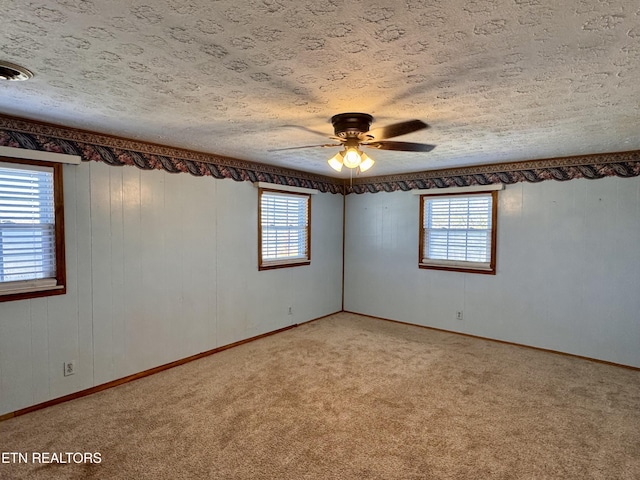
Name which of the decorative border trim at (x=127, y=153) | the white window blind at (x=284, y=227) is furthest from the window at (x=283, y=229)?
the decorative border trim at (x=127, y=153)

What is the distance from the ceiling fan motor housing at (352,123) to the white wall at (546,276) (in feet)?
9.57

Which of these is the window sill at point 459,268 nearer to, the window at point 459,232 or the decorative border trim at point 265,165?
the window at point 459,232

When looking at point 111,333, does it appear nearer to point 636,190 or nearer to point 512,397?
point 512,397

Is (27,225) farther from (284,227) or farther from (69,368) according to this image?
(284,227)

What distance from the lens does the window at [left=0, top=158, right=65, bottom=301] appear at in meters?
2.77

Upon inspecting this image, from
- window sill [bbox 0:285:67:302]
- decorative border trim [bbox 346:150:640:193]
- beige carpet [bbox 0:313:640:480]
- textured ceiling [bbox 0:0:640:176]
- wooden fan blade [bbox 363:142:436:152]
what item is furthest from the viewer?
decorative border trim [bbox 346:150:640:193]

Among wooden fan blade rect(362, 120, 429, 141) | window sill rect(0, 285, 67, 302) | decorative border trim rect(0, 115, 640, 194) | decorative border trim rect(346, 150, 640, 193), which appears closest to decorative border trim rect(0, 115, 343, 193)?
decorative border trim rect(0, 115, 640, 194)

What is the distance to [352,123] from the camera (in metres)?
2.52

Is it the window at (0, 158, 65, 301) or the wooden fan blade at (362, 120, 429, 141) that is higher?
the wooden fan blade at (362, 120, 429, 141)

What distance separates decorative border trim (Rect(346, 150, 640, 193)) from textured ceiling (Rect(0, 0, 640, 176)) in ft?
3.33

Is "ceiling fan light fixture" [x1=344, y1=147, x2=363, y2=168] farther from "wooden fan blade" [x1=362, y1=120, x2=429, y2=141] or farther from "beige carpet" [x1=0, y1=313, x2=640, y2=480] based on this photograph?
"beige carpet" [x1=0, y1=313, x2=640, y2=480]

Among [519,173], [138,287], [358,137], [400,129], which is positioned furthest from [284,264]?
[519,173]

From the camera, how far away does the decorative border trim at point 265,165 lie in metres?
2.92

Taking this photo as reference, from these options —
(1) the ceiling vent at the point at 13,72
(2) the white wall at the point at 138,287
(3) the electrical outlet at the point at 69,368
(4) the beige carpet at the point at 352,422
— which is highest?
(1) the ceiling vent at the point at 13,72
